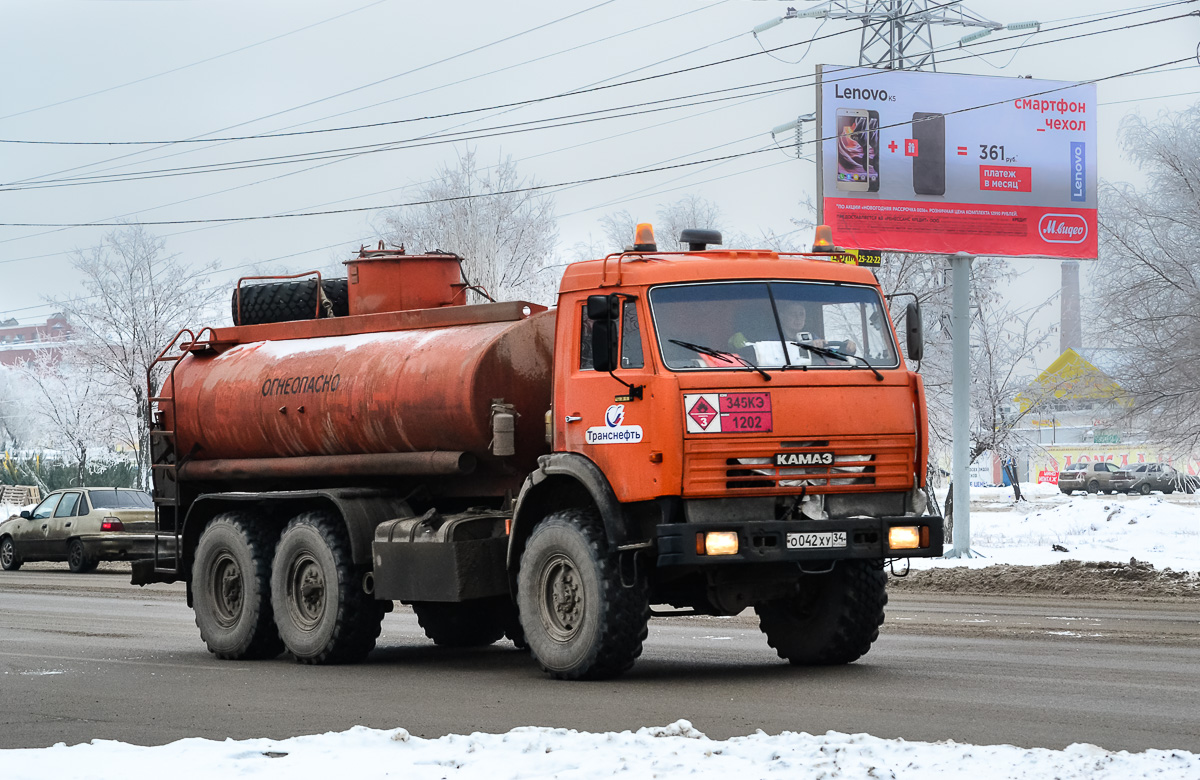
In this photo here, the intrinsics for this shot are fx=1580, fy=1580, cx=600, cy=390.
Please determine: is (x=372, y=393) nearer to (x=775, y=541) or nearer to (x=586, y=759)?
(x=775, y=541)

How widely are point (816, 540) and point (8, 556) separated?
23.8 m

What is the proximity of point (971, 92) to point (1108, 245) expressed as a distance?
4939mm

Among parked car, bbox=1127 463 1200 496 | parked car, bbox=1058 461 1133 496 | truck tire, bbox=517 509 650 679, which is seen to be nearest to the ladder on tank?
truck tire, bbox=517 509 650 679

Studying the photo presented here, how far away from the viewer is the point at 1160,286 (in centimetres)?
3067

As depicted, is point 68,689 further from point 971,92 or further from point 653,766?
point 971,92

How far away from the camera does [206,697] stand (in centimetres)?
1033

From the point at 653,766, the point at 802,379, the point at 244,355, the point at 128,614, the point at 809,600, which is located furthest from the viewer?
the point at 128,614

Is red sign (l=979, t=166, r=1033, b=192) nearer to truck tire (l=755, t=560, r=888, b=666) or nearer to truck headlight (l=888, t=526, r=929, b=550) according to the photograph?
truck tire (l=755, t=560, r=888, b=666)

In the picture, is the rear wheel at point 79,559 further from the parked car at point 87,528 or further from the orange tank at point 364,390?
the orange tank at point 364,390

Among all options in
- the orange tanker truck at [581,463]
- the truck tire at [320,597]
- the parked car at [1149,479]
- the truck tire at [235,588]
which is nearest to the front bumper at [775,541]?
the orange tanker truck at [581,463]

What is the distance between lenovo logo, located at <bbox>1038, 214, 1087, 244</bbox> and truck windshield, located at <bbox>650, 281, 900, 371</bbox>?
19.4 meters

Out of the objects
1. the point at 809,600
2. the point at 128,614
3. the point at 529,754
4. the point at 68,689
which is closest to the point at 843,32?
the point at 128,614

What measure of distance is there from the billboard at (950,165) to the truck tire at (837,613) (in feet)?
54.9

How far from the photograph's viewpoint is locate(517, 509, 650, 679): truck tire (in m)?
10.4
